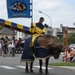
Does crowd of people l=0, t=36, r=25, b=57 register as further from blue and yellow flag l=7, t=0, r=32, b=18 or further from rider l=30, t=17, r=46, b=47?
rider l=30, t=17, r=46, b=47

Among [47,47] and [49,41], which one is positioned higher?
[49,41]

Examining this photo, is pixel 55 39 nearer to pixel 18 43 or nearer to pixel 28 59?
pixel 28 59

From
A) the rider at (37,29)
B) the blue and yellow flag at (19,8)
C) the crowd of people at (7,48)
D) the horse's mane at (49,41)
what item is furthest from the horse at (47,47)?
the crowd of people at (7,48)

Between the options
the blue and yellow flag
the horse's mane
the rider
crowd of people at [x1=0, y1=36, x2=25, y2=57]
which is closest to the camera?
the horse's mane

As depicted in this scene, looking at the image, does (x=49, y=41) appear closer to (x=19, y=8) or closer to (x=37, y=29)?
(x=37, y=29)

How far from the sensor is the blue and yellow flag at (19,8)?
58.0 ft

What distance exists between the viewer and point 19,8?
19.8 m

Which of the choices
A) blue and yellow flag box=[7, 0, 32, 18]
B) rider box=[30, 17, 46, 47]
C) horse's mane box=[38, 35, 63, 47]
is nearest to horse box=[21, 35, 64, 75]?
horse's mane box=[38, 35, 63, 47]

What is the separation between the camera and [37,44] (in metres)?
12.7

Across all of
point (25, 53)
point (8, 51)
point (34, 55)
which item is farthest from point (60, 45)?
point (8, 51)

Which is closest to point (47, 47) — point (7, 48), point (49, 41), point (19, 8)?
point (49, 41)

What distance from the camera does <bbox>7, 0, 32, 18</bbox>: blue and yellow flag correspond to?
17672 millimetres

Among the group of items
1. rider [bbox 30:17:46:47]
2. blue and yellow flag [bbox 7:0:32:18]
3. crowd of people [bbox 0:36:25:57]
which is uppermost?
blue and yellow flag [bbox 7:0:32:18]

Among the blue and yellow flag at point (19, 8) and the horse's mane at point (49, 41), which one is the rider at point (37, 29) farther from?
the blue and yellow flag at point (19, 8)
